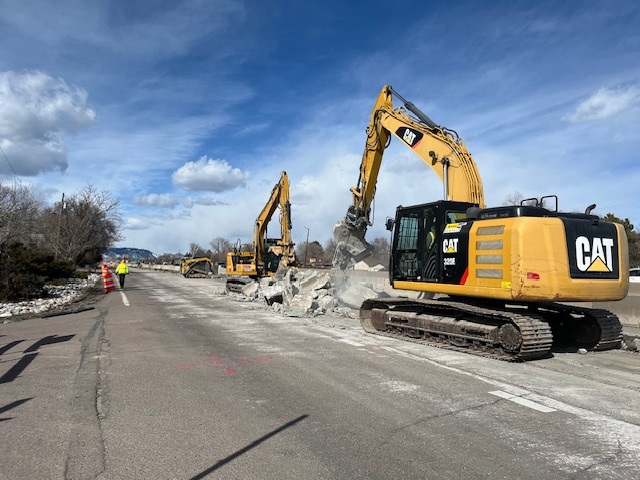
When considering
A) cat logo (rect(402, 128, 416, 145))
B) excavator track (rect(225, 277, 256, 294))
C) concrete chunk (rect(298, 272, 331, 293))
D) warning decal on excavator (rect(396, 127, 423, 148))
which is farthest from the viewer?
excavator track (rect(225, 277, 256, 294))

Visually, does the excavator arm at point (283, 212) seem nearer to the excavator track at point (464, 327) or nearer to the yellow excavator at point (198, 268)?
Answer: the excavator track at point (464, 327)

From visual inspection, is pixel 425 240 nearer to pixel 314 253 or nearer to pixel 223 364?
pixel 223 364

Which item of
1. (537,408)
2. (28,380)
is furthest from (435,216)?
(28,380)

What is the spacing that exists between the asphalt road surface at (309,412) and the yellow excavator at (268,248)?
1622cm

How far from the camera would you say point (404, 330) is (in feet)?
32.5

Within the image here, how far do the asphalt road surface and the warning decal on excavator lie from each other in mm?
5503

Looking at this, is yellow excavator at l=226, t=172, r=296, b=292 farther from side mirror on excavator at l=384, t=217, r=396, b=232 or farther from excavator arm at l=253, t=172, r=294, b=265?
side mirror on excavator at l=384, t=217, r=396, b=232

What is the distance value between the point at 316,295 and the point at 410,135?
241 inches

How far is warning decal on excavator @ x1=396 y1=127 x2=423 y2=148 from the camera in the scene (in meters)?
12.1

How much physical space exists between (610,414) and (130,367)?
20.4 feet

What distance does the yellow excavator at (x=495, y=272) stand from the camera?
24.1 feet

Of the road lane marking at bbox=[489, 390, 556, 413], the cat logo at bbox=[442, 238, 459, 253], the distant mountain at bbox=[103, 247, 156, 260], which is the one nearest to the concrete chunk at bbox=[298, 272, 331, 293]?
the cat logo at bbox=[442, 238, 459, 253]

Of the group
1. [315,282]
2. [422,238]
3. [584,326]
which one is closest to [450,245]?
[422,238]

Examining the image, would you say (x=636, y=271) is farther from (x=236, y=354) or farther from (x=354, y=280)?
(x=236, y=354)
